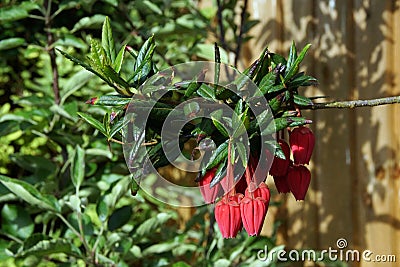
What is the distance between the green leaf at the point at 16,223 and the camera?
1.82 meters

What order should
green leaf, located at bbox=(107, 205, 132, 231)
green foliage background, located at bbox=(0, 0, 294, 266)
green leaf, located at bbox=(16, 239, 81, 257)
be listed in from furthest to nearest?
green leaf, located at bbox=(107, 205, 132, 231)
green foliage background, located at bbox=(0, 0, 294, 266)
green leaf, located at bbox=(16, 239, 81, 257)

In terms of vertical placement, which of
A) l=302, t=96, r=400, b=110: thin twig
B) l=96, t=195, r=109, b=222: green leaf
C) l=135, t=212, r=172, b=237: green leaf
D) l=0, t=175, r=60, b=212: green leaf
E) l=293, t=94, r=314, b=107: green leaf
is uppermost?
l=293, t=94, r=314, b=107: green leaf

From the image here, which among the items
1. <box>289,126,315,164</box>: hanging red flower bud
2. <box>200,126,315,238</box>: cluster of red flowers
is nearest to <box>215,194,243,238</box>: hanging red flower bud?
<box>200,126,315,238</box>: cluster of red flowers

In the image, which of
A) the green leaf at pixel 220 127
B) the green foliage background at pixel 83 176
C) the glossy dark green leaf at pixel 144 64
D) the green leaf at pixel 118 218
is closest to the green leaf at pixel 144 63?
the glossy dark green leaf at pixel 144 64

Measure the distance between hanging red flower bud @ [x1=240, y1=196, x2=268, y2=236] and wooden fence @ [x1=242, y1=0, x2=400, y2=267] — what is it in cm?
123

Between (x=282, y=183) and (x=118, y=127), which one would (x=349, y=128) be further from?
(x=118, y=127)

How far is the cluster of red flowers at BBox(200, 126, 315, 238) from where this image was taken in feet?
2.92

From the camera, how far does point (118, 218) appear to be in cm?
181

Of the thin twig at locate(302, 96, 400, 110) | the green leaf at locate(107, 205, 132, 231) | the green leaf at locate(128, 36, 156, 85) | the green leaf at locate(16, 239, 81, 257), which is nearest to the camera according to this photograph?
the thin twig at locate(302, 96, 400, 110)

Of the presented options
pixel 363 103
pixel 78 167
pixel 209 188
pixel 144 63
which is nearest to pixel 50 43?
pixel 78 167

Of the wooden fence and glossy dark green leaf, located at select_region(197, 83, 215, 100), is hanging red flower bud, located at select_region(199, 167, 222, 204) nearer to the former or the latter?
glossy dark green leaf, located at select_region(197, 83, 215, 100)

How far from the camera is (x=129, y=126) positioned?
0.94 m

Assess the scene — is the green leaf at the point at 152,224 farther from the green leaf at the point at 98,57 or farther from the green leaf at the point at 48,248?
the green leaf at the point at 98,57

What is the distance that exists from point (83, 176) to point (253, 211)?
909mm
